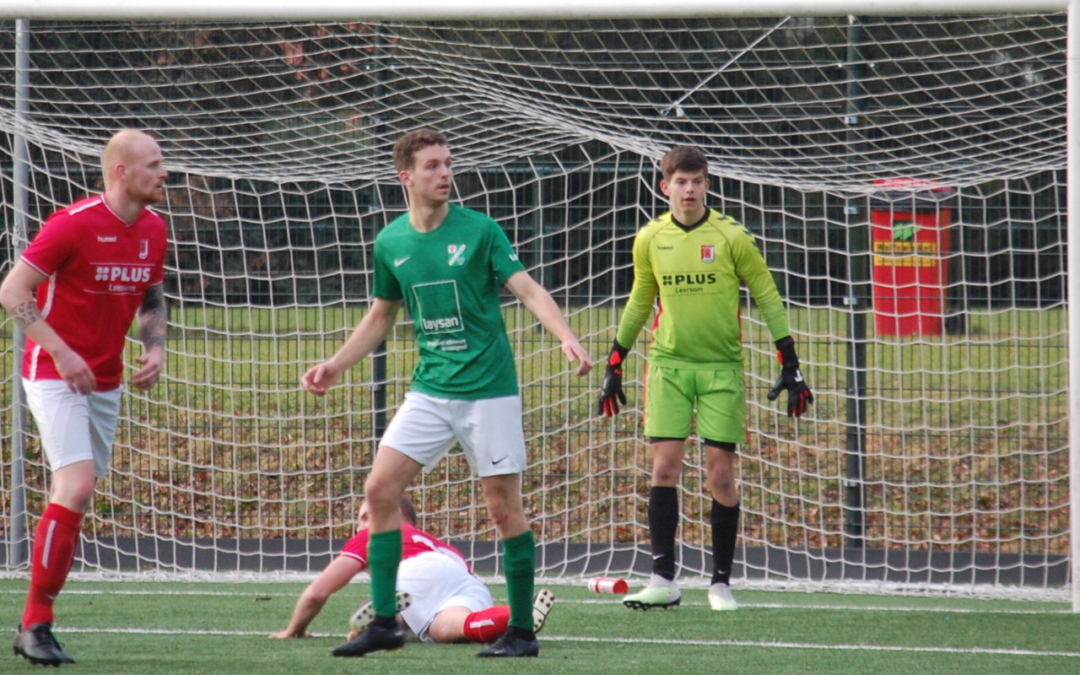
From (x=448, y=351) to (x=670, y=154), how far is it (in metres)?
1.77

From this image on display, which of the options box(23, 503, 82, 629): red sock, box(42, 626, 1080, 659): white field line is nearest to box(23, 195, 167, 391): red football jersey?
box(23, 503, 82, 629): red sock

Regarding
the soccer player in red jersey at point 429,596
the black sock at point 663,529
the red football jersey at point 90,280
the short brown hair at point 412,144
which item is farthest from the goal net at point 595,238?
the soccer player in red jersey at point 429,596

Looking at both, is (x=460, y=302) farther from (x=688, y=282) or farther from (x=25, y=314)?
(x=688, y=282)

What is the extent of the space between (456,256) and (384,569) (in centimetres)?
113

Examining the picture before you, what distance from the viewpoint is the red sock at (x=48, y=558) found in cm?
449

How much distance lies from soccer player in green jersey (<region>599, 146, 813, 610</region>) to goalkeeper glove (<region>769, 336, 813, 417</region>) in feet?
0.39

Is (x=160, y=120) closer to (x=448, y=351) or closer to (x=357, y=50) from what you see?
(x=357, y=50)

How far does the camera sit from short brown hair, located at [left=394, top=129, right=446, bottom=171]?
15.3 feet

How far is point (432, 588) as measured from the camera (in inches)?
202

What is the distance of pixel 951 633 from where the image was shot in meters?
5.47

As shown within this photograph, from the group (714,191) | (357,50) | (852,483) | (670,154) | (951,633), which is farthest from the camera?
(714,191)

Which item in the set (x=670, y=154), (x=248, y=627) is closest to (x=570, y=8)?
(x=670, y=154)

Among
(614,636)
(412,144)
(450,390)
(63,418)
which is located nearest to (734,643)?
(614,636)

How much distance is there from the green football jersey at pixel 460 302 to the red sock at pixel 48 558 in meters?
1.29
